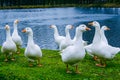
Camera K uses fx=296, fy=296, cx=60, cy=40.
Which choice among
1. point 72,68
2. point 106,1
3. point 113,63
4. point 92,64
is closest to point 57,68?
point 72,68

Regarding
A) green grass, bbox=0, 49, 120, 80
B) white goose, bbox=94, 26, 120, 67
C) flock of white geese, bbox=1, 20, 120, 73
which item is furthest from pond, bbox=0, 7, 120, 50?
white goose, bbox=94, 26, 120, 67

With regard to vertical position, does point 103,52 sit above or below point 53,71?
above

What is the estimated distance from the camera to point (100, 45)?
18.7 meters

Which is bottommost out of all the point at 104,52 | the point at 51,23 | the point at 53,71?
the point at 51,23

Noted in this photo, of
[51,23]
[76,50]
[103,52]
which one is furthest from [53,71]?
[51,23]

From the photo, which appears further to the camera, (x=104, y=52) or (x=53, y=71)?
(x=104, y=52)

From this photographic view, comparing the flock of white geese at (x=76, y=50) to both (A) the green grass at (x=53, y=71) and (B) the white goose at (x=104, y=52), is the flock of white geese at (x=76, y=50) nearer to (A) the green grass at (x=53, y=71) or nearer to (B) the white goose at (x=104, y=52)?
(B) the white goose at (x=104, y=52)

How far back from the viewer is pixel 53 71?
1705cm

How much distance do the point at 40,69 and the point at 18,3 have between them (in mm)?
182980

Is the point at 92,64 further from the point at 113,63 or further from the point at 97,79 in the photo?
the point at 97,79

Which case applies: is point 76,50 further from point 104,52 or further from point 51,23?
point 51,23

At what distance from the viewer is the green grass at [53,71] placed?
52.3 feet

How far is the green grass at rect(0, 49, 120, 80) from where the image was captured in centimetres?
1595

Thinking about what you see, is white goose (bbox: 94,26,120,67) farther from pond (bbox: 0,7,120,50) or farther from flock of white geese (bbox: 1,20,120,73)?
pond (bbox: 0,7,120,50)
